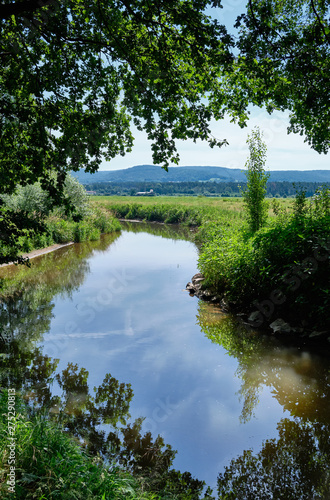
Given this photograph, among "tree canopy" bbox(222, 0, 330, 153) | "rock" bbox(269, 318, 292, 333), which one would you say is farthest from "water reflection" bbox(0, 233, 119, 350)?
"tree canopy" bbox(222, 0, 330, 153)

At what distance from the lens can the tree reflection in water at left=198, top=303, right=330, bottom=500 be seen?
4086mm

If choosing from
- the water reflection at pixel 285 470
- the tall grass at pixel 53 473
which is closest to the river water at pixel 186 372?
the water reflection at pixel 285 470

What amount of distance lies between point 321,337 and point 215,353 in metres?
2.52

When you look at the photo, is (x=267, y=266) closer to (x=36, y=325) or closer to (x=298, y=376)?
(x=298, y=376)

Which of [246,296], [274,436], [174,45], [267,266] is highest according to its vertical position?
[174,45]

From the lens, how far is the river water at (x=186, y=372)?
15.6 feet

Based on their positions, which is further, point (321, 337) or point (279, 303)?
point (279, 303)

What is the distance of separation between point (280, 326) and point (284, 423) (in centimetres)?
373

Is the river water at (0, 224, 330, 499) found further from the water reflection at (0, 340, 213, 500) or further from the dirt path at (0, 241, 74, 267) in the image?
the dirt path at (0, 241, 74, 267)

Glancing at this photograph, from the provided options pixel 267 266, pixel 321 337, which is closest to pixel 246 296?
pixel 267 266

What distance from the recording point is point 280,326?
8.93 metres

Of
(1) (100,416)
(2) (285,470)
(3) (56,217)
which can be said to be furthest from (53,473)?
(3) (56,217)

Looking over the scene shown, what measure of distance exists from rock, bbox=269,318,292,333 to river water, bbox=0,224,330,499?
52 cm

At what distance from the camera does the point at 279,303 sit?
923cm
